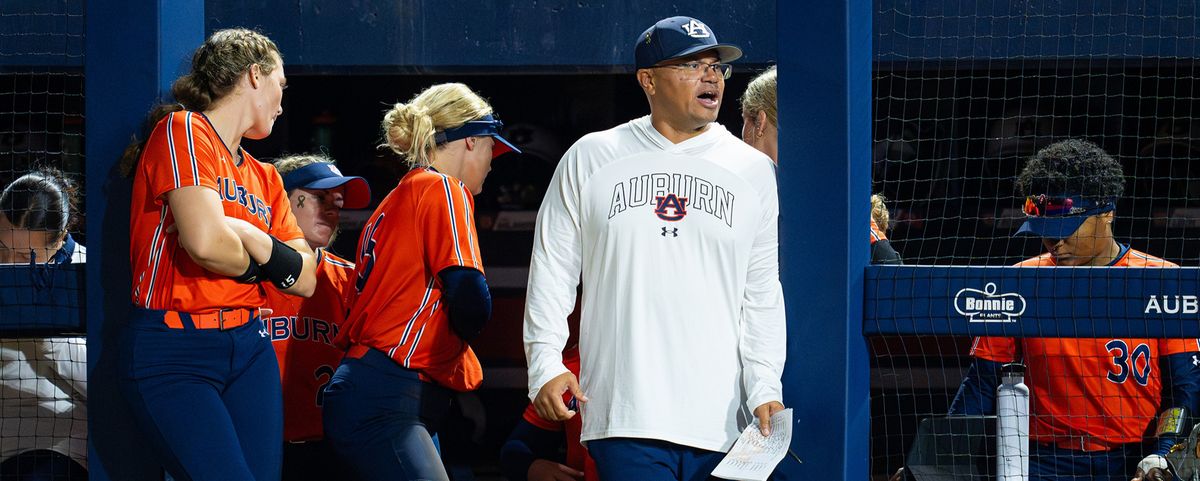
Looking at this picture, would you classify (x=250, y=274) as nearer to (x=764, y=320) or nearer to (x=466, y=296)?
(x=466, y=296)

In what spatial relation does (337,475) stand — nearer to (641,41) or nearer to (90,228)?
(90,228)

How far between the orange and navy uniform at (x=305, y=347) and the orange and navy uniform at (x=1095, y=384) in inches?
79.0

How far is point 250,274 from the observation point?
2.90m

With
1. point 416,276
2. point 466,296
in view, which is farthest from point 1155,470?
point 416,276

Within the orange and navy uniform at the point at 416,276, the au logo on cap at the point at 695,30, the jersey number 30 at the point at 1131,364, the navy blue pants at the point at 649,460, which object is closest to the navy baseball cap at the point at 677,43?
the au logo on cap at the point at 695,30

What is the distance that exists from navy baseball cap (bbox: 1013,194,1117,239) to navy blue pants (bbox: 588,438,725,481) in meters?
1.40

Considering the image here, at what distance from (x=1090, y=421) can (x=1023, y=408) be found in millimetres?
356

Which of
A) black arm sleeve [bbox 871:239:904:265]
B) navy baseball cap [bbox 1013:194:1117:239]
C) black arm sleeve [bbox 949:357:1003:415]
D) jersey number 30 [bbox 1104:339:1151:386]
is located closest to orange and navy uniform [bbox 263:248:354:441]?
black arm sleeve [bbox 871:239:904:265]

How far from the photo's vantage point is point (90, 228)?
11.2 feet

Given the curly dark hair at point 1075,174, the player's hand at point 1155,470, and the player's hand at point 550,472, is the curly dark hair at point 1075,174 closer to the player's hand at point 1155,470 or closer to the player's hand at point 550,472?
the player's hand at point 1155,470

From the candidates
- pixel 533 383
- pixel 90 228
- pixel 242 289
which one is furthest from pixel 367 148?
pixel 533 383

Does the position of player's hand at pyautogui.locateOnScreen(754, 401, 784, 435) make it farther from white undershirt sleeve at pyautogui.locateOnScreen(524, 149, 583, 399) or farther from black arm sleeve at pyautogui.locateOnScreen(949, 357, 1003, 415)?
black arm sleeve at pyautogui.locateOnScreen(949, 357, 1003, 415)

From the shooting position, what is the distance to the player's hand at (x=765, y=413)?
9.12 feet

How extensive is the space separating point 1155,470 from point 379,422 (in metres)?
2.11
